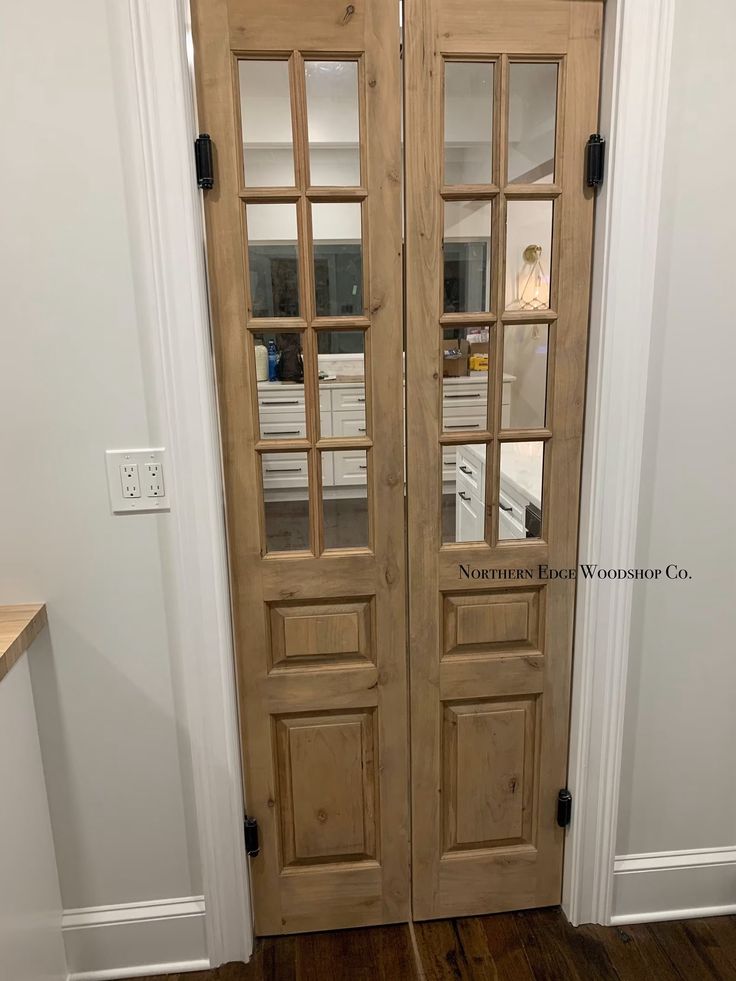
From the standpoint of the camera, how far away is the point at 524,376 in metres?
1.61

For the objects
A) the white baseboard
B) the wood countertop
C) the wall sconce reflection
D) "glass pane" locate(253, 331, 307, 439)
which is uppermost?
the wall sconce reflection

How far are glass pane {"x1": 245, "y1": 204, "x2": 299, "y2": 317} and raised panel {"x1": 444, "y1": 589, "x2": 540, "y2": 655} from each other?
79cm

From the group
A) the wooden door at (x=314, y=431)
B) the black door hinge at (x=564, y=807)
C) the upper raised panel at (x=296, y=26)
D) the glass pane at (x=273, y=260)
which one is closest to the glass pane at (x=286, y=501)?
the wooden door at (x=314, y=431)

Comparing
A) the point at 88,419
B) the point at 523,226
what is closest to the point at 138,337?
the point at 88,419

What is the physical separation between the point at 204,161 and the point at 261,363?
1.36 feet

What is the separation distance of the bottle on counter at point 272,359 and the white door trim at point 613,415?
2.32 ft

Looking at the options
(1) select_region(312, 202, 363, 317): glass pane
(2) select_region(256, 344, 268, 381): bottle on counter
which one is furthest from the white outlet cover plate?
(1) select_region(312, 202, 363, 317): glass pane

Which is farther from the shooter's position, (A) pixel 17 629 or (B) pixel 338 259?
(B) pixel 338 259

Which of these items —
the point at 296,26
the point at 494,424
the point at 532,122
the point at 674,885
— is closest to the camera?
the point at 296,26

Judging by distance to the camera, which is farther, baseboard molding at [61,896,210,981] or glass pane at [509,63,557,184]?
baseboard molding at [61,896,210,981]

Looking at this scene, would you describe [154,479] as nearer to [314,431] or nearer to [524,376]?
[314,431]

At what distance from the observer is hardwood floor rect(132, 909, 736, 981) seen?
5.55 feet

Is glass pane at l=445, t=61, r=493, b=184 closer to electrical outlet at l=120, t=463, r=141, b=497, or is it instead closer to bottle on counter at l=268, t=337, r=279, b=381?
bottle on counter at l=268, t=337, r=279, b=381

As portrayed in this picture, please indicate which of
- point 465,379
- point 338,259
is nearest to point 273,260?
point 338,259
